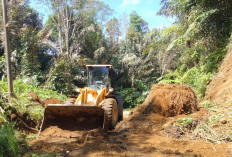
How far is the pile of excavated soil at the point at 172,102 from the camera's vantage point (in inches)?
238

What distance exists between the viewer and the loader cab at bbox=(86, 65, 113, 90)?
7848 millimetres

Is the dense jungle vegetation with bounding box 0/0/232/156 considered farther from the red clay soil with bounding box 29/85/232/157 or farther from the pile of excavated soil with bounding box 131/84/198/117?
the pile of excavated soil with bounding box 131/84/198/117

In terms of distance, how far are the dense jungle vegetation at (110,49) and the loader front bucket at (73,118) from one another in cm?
84

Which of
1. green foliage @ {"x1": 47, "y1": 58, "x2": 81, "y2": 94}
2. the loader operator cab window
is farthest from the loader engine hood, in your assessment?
green foliage @ {"x1": 47, "y1": 58, "x2": 81, "y2": 94}

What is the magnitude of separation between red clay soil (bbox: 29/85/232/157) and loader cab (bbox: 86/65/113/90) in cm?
179

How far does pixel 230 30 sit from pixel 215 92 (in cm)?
340

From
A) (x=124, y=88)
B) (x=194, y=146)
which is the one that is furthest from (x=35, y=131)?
(x=124, y=88)

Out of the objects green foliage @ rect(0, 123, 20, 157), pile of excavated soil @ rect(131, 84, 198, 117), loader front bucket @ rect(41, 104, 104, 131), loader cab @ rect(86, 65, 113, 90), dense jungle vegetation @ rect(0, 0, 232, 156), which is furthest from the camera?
dense jungle vegetation @ rect(0, 0, 232, 156)

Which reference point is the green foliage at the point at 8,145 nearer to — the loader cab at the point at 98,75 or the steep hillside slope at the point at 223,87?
the loader cab at the point at 98,75

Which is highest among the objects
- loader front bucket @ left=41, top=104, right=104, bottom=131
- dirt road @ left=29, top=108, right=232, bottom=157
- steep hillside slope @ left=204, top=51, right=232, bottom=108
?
steep hillside slope @ left=204, top=51, right=232, bottom=108

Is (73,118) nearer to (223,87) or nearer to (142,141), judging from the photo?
(142,141)

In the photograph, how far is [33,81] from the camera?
13742 millimetres

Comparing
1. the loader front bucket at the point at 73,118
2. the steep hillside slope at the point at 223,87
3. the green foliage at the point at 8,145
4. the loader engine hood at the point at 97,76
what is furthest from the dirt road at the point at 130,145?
the loader engine hood at the point at 97,76

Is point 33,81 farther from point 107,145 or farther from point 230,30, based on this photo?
point 230,30
